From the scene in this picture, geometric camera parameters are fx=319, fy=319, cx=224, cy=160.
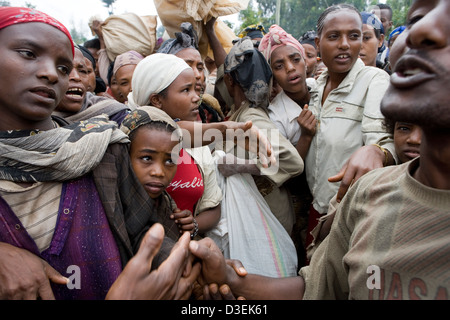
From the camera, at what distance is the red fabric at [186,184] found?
6.85 feet

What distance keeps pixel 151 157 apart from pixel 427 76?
1361 millimetres

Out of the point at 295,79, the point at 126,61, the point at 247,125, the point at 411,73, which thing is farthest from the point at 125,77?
the point at 411,73

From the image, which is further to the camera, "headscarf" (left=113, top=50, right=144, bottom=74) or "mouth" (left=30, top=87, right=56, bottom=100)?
Answer: "headscarf" (left=113, top=50, right=144, bottom=74)

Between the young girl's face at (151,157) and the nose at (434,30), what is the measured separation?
1271 millimetres

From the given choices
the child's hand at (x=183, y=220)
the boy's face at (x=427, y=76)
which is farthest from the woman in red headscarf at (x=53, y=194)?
the boy's face at (x=427, y=76)

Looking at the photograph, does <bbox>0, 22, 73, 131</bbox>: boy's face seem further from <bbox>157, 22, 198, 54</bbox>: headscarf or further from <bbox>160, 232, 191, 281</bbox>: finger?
<bbox>157, 22, 198, 54</bbox>: headscarf

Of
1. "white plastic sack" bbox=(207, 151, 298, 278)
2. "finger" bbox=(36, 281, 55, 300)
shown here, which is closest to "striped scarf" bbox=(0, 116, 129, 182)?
"finger" bbox=(36, 281, 55, 300)

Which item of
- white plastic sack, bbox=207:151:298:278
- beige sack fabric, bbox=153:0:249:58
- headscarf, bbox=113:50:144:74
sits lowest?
white plastic sack, bbox=207:151:298:278

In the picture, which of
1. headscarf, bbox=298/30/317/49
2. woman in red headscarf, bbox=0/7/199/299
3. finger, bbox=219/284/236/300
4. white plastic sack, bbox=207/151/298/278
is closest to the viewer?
woman in red headscarf, bbox=0/7/199/299

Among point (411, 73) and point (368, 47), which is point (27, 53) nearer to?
point (411, 73)

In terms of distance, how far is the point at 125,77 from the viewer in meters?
3.31

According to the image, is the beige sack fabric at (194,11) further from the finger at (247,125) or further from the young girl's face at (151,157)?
the young girl's face at (151,157)

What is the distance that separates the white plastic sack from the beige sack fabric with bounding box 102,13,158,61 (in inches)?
93.1

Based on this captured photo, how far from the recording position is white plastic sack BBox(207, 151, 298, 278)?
8.14ft
